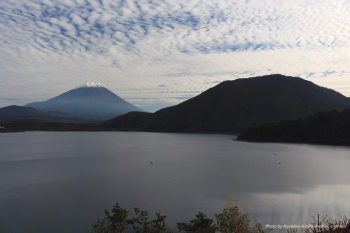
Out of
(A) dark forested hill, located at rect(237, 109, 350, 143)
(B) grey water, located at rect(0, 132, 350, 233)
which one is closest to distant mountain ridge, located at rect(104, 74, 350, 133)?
(A) dark forested hill, located at rect(237, 109, 350, 143)

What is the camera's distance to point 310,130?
57625 millimetres

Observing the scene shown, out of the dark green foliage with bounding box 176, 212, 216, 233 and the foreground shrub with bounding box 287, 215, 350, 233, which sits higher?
the foreground shrub with bounding box 287, 215, 350, 233

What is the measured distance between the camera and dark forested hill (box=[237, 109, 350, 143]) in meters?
54.2

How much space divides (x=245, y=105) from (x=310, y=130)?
43.0m

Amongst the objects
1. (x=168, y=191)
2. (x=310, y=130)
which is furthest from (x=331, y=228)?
(x=310, y=130)

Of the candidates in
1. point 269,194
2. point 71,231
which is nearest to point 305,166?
point 269,194

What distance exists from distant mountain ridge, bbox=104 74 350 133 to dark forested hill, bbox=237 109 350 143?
968 inches

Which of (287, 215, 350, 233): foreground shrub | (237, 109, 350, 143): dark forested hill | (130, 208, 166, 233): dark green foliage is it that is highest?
(237, 109, 350, 143): dark forested hill

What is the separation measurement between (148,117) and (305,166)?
339ft

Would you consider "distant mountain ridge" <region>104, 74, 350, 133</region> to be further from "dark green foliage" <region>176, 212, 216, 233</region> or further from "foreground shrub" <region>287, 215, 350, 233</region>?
"dark green foliage" <region>176, 212, 216, 233</region>

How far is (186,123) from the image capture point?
10300 cm

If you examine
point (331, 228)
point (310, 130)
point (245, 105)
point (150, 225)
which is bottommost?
point (150, 225)

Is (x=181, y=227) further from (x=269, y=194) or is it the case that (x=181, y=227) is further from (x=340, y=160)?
(x=340, y=160)

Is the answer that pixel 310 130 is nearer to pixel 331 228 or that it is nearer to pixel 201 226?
pixel 201 226
